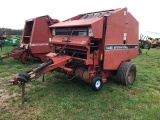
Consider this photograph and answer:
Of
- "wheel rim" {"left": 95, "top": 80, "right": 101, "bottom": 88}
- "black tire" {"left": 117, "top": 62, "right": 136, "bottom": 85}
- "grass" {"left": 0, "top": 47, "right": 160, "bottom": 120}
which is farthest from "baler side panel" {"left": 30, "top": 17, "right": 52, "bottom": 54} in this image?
"wheel rim" {"left": 95, "top": 80, "right": 101, "bottom": 88}

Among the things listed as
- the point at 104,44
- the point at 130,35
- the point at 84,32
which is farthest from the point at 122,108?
the point at 130,35

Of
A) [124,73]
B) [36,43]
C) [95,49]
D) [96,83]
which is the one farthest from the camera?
[36,43]

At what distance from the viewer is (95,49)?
4754 mm

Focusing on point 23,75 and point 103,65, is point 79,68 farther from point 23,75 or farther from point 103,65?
point 23,75

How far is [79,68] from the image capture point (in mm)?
4793

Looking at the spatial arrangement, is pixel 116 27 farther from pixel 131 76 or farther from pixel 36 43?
pixel 36 43

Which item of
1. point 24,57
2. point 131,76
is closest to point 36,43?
point 24,57

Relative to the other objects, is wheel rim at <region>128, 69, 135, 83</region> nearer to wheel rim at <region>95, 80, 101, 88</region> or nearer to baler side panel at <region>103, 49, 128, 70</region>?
baler side panel at <region>103, 49, 128, 70</region>

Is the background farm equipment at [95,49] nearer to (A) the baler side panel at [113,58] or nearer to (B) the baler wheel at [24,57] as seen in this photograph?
(A) the baler side panel at [113,58]

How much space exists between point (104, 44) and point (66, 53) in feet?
3.80

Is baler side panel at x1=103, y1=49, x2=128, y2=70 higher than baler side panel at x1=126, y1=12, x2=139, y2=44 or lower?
lower

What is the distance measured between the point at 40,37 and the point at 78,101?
4722mm

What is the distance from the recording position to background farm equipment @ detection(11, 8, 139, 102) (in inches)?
171

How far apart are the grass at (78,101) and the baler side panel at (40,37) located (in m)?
2.58
